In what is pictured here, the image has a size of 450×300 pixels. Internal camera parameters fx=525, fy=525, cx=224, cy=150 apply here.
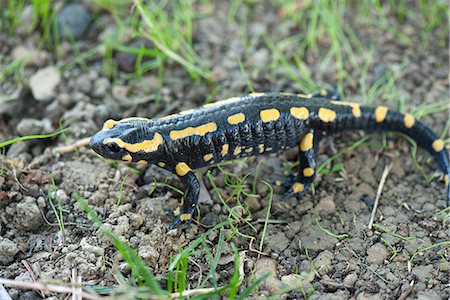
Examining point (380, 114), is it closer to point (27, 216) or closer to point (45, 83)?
point (27, 216)

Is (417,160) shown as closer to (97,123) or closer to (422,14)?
(422,14)

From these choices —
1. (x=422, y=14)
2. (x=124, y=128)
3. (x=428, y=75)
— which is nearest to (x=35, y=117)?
(x=124, y=128)

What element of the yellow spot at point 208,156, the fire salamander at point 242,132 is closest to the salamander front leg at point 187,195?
the fire salamander at point 242,132

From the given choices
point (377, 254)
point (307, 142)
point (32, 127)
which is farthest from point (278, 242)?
point (32, 127)

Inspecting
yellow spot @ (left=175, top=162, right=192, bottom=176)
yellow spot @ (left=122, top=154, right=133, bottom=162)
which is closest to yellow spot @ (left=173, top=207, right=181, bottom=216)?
yellow spot @ (left=175, top=162, right=192, bottom=176)

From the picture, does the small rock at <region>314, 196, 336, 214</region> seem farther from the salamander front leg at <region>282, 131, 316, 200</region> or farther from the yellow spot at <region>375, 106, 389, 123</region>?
the yellow spot at <region>375, 106, 389, 123</region>

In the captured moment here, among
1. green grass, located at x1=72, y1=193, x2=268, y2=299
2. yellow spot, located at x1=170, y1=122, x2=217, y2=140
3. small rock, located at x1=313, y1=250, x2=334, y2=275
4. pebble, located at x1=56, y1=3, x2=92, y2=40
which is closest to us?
green grass, located at x1=72, y1=193, x2=268, y2=299
